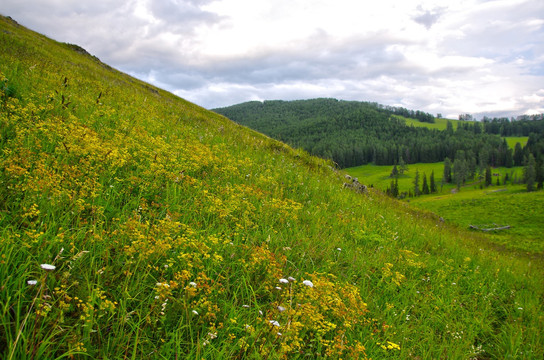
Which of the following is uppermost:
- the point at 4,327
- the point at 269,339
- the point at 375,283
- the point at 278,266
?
the point at 4,327

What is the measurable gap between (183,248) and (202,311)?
2.57ft

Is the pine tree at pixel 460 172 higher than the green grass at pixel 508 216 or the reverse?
higher

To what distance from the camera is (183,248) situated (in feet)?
11.0

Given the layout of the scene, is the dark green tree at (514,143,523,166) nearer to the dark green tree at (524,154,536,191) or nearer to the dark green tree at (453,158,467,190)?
the dark green tree at (453,158,467,190)

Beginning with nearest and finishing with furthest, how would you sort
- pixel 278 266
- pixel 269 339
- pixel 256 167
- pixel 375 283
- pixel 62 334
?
pixel 62 334 → pixel 269 339 → pixel 278 266 → pixel 375 283 → pixel 256 167

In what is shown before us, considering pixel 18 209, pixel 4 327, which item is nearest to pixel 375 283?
pixel 4 327

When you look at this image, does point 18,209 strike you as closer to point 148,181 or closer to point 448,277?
point 148,181

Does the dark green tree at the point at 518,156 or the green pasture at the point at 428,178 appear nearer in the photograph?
the green pasture at the point at 428,178

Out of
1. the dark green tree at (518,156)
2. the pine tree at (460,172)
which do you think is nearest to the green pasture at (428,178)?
the pine tree at (460,172)

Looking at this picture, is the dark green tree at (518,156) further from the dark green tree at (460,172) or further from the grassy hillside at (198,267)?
the grassy hillside at (198,267)

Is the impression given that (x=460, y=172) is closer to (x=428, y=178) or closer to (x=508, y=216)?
(x=428, y=178)

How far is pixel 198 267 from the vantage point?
3.14m

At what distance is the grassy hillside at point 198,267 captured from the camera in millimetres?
2383

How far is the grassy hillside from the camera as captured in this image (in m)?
2.38
